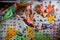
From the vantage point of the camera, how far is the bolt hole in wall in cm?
153

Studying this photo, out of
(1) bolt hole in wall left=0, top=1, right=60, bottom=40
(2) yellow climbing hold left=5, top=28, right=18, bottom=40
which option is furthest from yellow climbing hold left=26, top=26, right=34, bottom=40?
(2) yellow climbing hold left=5, top=28, right=18, bottom=40

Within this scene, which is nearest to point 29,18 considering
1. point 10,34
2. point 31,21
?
point 31,21

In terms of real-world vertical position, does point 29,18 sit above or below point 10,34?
above

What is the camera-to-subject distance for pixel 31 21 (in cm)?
156

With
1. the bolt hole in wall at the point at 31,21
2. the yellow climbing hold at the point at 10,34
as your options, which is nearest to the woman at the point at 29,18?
the bolt hole in wall at the point at 31,21

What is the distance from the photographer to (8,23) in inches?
62.0

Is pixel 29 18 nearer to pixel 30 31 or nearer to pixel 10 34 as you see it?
pixel 30 31

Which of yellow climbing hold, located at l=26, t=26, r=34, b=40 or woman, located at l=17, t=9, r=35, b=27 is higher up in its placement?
woman, located at l=17, t=9, r=35, b=27

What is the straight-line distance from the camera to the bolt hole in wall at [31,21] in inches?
60.2

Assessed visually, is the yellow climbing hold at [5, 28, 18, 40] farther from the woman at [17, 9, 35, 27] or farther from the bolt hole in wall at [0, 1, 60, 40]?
the woman at [17, 9, 35, 27]

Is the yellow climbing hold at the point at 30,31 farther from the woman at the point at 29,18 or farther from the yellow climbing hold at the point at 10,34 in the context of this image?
the yellow climbing hold at the point at 10,34

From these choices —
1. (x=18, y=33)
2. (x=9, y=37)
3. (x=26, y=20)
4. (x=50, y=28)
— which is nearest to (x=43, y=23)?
(x=50, y=28)

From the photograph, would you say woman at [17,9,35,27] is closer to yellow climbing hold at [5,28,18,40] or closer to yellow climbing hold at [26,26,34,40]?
yellow climbing hold at [26,26,34,40]

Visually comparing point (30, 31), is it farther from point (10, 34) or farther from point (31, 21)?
point (10, 34)
